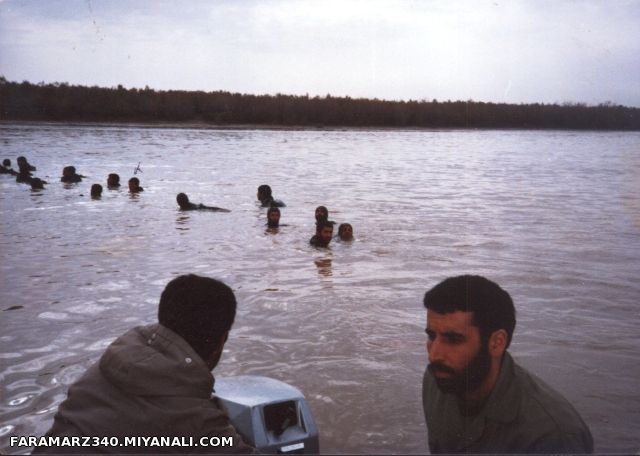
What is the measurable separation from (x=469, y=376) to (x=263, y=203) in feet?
41.4

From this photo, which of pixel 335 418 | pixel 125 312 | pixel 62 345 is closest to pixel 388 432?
pixel 335 418

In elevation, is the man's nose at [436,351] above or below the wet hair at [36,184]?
above

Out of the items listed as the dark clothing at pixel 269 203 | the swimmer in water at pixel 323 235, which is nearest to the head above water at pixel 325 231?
the swimmer in water at pixel 323 235

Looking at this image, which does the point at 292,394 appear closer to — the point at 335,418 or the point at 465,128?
the point at 335,418

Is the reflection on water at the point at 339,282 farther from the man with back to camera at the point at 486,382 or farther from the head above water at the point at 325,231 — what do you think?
the man with back to camera at the point at 486,382

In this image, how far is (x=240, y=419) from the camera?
324 centimetres

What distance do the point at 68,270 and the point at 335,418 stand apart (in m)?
5.30

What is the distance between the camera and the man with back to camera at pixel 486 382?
2.56 metres

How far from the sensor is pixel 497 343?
8.95 ft

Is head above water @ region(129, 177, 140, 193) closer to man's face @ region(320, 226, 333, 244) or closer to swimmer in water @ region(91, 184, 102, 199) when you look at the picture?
swimmer in water @ region(91, 184, 102, 199)

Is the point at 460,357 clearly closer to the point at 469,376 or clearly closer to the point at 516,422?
the point at 469,376

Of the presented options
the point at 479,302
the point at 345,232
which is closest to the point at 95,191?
the point at 345,232

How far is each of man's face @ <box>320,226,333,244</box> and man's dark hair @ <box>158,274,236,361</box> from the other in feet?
24.5

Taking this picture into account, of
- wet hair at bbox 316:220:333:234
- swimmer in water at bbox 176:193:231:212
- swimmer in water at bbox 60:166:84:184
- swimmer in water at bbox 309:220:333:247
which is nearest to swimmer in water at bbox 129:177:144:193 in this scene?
swimmer in water at bbox 60:166:84:184
